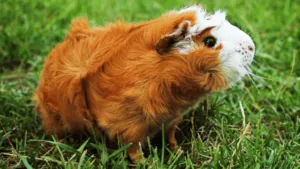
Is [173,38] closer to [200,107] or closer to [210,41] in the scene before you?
[210,41]

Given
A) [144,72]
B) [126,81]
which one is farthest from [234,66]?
[126,81]

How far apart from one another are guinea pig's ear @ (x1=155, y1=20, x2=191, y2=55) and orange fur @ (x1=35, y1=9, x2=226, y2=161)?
4 cm

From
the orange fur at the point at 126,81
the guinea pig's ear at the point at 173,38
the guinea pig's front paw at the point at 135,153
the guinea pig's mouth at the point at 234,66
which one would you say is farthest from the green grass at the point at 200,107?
the guinea pig's ear at the point at 173,38

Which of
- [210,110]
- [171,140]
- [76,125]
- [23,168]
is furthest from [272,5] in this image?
[23,168]

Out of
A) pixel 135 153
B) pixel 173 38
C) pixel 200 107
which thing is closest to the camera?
pixel 173 38

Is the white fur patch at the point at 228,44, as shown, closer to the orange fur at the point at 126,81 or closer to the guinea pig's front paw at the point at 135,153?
the orange fur at the point at 126,81

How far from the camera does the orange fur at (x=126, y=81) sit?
2.40 meters

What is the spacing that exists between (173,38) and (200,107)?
0.85 metres

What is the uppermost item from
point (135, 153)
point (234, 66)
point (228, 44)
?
point (228, 44)

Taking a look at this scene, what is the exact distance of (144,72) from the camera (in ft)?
7.94

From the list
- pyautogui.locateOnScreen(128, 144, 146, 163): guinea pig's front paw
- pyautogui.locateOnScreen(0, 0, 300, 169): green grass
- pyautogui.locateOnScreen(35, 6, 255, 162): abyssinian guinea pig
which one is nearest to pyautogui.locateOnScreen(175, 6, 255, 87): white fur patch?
pyautogui.locateOnScreen(35, 6, 255, 162): abyssinian guinea pig

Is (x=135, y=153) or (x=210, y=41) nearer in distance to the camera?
(x=210, y=41)

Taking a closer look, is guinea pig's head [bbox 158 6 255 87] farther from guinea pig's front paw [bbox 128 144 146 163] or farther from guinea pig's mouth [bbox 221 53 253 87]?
guinea pig's front paw [bbox 128 144 146 163]

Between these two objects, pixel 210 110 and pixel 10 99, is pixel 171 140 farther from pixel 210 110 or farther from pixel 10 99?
pixel 10 99
